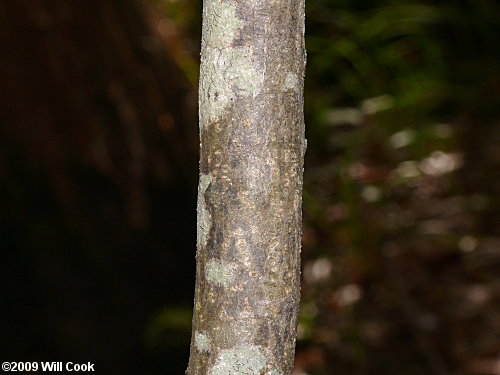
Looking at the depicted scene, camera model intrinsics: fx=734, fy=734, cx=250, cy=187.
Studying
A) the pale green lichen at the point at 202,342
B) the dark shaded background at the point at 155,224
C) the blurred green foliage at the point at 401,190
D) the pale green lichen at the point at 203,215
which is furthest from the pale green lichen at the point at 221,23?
the blurred green foliage at the point at 401,190

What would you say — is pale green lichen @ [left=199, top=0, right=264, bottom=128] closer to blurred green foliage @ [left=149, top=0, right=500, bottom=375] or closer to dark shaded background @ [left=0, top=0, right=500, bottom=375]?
dark shaded background @ [left=0, top=0, right=500, bottom=375]

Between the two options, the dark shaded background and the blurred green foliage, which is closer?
the dark shaded background

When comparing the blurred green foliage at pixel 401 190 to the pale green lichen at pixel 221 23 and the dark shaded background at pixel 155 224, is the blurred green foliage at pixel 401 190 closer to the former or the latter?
the dark shaded background at pixel 155 224

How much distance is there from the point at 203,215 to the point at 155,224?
5.15 feet

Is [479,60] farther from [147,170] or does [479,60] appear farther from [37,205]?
[37,205]

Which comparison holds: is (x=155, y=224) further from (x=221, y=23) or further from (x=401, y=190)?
(x=221, y=23)

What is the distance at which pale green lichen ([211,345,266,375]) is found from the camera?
0.66m

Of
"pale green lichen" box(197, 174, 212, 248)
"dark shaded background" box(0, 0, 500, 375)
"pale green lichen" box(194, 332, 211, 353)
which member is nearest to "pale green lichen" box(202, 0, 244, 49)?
"pale green lichen" box(197, 174, 212, 248)

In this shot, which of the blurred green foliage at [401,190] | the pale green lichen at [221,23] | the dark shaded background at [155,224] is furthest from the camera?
the blurred green foliage at [401,190]

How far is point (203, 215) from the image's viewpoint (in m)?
0.67

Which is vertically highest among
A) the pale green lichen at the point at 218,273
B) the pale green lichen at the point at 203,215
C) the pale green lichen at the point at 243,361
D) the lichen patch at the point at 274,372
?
the pale green lichen at the point at 203,215

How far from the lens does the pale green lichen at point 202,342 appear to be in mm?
672

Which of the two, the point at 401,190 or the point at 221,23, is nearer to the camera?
the point at 221,23

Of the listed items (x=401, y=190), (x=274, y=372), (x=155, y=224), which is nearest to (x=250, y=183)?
(x=274, y=372)
